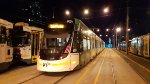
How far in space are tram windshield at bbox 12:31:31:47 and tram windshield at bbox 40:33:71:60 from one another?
4.03 metres

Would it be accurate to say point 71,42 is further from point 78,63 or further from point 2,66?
point 2,66

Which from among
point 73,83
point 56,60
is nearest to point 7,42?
point 56,60

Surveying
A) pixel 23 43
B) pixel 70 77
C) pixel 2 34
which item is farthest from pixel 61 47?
pixel 23 43

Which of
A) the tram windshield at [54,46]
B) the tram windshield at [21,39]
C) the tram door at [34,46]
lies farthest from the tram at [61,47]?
the tram door at [34,46]

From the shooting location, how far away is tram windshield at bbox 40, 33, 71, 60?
12.5 m

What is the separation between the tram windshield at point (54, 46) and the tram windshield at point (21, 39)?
4.03 m

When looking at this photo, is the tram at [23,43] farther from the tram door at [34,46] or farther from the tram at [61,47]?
the tram at [61,47]

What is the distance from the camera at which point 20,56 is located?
1633cm

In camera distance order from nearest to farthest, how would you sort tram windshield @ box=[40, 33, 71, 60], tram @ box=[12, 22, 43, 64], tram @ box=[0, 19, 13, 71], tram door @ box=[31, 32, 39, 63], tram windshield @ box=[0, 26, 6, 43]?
1. tram windshield @ box=[40, 33, 71, 60]
2. tram @ box=[0, 19, 13, 71]
3. tram windshield @ box=[0, 26, 6, 43]
4. tram @ box=[12, 22, 43, 64]
5. tram door @ box=[31, 32, 39, 63]

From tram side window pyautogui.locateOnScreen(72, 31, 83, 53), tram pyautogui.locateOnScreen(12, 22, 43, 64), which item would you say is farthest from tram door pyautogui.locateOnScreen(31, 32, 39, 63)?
tram side window pyautogui.locateOnScreen(72, 31, 83, 53)

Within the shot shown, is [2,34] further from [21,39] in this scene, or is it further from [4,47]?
[21,39]

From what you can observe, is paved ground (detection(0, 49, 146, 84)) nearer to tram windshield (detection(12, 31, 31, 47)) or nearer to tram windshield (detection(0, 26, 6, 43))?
tram windshield (detection(0, 26, 6, 43))

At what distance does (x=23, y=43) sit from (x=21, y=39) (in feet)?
1.12

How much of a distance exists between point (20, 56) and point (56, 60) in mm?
5071
